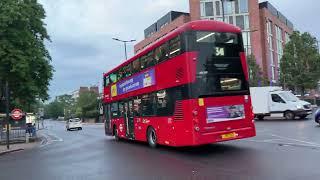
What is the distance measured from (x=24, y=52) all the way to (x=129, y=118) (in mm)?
14978

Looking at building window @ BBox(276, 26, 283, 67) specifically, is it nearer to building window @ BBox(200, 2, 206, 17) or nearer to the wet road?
building window @ BBox(200, 2, 206, 17)

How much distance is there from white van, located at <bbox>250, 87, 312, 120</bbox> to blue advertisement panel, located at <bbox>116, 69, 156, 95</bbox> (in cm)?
1511

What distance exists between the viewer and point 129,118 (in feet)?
71.2

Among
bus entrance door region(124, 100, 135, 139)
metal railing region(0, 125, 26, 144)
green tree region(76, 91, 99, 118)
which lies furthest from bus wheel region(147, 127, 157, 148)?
green tree region(76, 91, 99, 118)

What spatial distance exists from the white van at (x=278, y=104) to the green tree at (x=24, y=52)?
55.1 feet

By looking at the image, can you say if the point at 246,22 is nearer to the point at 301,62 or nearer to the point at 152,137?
the point at 301,62

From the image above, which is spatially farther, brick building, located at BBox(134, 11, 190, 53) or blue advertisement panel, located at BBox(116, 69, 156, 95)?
brick building, located at BBox(134, 11, 190, 53)

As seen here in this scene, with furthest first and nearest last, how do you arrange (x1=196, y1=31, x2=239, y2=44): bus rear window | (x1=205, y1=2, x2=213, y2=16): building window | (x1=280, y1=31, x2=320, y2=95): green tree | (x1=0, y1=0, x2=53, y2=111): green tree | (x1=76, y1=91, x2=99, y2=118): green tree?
(x1=76, y1=91, x2=99, y2=118): green tree
(x1=205, y1=2, x2=213, y2=16): building window
(x1=280, y1=31, x2=320, y2=95): green tree
(x1=0, y1=0, x2=53, y2=111): green tree
(x1=196, y1=31, x2=239, y2=44): bus rear window

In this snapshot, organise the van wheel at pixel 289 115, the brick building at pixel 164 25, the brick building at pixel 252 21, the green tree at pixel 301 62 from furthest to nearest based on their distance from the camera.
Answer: the brick building at pixel 164 25, the brick building at pixel 252 21, the green tree at pixel 301 62, the van wheel at pixel 289 115

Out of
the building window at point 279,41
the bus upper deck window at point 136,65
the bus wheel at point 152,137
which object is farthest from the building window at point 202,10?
the bus wheel at point 152,137

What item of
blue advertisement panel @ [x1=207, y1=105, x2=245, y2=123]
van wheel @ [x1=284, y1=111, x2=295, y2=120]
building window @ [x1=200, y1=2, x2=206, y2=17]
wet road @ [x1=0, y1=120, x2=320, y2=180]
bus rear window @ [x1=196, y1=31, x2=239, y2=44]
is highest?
building window @ [x1=200, y1=2, x2=206, y2=17]

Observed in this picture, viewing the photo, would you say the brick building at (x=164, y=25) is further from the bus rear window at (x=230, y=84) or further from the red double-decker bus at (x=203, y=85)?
the bus rear window at (x=230, y=84)

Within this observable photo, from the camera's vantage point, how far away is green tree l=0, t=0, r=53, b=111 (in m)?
32.0

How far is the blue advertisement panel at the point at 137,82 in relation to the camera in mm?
17964
